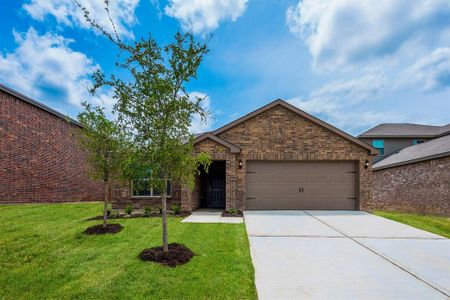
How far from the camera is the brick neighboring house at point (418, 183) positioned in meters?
13.1

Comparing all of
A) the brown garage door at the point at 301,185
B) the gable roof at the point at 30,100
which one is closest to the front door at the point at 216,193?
the brown garage door at the point at 301,185

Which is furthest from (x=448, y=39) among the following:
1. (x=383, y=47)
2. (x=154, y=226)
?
(x=154, y=226)

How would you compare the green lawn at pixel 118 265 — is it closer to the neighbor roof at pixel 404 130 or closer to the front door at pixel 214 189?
the front door at pixel 214 189

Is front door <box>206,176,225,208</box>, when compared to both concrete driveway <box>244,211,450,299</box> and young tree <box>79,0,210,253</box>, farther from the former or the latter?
young tree <box>79,0,210,253</box>

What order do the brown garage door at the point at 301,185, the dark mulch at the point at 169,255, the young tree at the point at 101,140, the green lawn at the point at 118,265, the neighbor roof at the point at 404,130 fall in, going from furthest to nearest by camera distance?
1. the neighbor roof at the point at 404,130
2. the brown garage door at the point at 301,185
3. the young tree at the point at 101,140
4. the dark mulch at the point at 169,255
5. the green lawn at the point at 118,265

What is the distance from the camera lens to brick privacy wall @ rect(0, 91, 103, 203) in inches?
517

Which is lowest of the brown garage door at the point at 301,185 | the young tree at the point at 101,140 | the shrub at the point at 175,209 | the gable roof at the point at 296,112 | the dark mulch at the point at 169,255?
the shrub at the point at 175,209

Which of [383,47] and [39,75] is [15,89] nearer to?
[39,75]

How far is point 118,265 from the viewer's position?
15.7ft

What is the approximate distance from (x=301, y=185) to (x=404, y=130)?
17598 millimetres

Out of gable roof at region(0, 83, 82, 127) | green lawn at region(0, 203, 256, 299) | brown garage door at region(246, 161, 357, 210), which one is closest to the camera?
green lawn at region(0, 203, 256, 299)

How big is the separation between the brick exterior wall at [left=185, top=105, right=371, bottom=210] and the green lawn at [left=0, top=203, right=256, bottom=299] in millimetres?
4582

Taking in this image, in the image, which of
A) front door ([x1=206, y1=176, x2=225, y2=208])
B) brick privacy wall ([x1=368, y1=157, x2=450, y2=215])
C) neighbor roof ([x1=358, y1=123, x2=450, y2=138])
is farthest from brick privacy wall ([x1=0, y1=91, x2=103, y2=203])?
neighbor roof ([x1=358, y1=123, x2=450, y2=138])

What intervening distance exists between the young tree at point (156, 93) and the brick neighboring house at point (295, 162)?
6.69 metres
